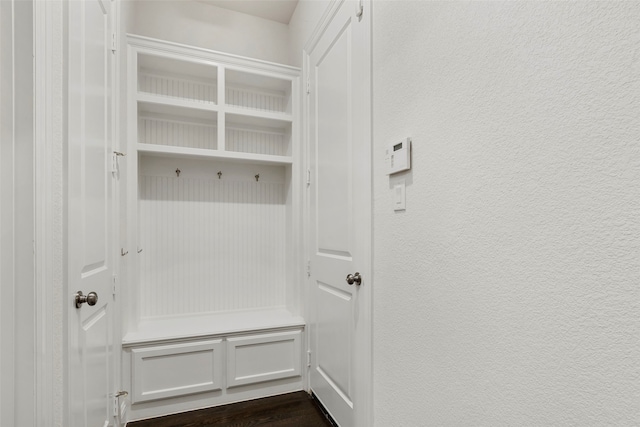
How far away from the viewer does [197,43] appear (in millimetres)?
2375

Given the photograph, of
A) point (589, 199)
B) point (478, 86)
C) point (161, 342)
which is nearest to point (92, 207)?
point (161, 342)

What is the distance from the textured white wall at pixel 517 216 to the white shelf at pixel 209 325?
111cm

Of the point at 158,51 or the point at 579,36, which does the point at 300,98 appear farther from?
the point at 579,36

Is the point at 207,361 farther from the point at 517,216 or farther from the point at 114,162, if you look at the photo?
the point at 517,216

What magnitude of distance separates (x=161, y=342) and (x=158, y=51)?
182 cm

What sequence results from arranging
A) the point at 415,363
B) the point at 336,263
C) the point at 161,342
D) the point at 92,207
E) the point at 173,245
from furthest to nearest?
the point at 173,245
the point at 161,342
the point at 336,263
the point at 92,207
the point at 415,363

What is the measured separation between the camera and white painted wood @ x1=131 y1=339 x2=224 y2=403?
73.7 inches

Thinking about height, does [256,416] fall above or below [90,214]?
below

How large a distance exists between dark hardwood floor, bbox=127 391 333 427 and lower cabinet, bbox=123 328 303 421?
0.05 meters

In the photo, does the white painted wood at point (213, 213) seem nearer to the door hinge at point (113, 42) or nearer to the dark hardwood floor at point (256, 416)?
the dark hardwood floor at point (256, 416)

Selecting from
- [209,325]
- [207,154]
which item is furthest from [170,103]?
[209,325]

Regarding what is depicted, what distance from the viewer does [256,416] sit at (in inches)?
75.4

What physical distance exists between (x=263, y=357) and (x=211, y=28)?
242 centimetres

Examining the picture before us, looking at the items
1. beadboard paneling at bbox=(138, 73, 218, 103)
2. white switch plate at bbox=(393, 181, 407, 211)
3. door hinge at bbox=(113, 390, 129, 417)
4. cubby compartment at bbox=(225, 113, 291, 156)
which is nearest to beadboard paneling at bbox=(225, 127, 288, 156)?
cubby compartment at bbox=(225, 113, 291, 156)
